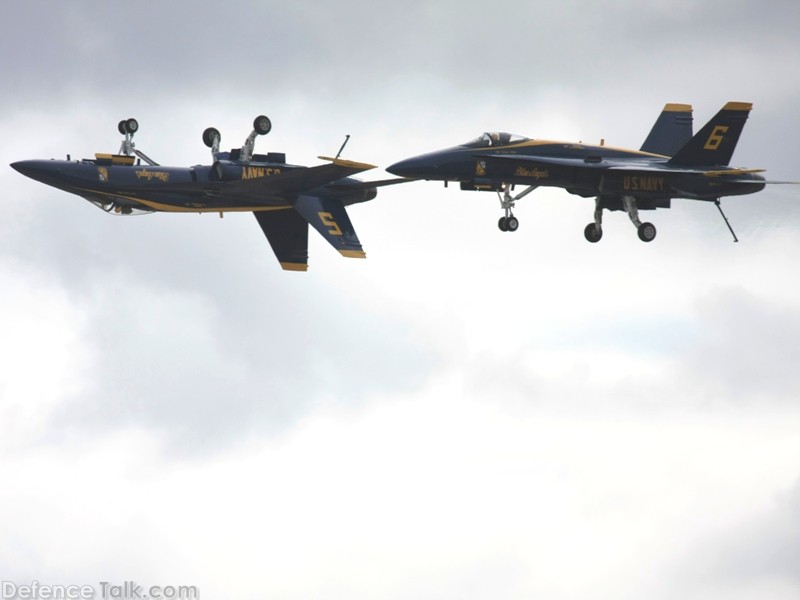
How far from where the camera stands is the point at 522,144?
61.2 m

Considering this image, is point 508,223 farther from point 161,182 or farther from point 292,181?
point 161,182

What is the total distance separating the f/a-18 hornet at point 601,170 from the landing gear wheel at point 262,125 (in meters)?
7.02

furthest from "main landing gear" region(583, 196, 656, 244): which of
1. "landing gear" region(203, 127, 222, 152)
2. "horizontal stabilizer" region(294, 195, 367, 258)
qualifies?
"landing gear" region(203, 127, 222, 152)

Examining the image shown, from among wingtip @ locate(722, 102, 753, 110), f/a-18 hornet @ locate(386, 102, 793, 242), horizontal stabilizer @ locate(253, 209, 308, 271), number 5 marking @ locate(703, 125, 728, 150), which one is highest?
wingtip @ locate(722, 102, 753, 110)

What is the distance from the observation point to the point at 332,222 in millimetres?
66688

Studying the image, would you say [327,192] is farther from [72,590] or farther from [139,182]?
[72,590]

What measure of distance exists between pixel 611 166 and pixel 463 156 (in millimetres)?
6076

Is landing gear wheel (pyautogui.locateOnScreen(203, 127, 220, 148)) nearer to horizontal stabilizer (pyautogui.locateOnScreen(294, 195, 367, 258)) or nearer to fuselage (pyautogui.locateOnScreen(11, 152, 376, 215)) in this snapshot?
fuselage (pyautogui.locateOnScreen(11, 152, 376, 215))

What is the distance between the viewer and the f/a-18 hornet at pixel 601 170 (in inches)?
2381

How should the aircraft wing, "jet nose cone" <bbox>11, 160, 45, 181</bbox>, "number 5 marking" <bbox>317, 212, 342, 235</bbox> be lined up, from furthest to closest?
"number 5 marking" <bbox>317, 212, 342, 235</bbox>, the aircraft wing, "jet nose cone" <bbox>11, 160, 45, 181</bbox>

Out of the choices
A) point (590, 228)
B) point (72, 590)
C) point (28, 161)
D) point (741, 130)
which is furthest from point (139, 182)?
point (72, 590)

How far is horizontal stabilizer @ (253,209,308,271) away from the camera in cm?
6956

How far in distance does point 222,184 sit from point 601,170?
16285 mm

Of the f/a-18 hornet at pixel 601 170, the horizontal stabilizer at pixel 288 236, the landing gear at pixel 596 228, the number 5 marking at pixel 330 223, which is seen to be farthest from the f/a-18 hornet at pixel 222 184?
the landing gear at pixel 596 228
